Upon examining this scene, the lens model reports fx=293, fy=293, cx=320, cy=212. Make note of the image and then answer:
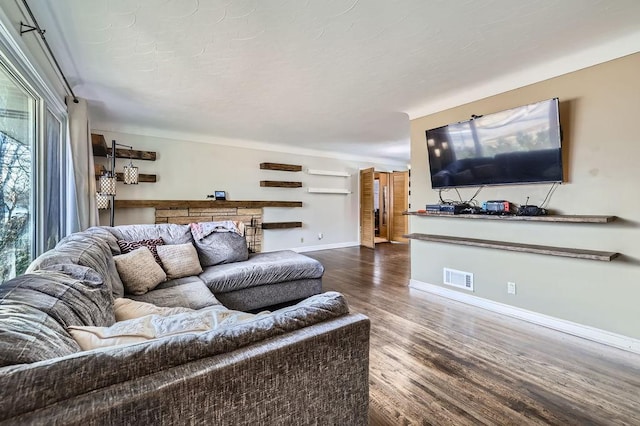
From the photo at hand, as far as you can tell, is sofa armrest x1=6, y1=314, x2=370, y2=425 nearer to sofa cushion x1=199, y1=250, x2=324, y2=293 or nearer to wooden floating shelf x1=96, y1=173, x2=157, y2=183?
sofa cushion x1=199, y1=250, x2=324, y2=293

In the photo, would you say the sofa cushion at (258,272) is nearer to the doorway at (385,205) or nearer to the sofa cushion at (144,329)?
the sofa cushion at (144,329)

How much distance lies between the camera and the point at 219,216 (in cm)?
535

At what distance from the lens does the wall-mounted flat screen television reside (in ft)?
8.22

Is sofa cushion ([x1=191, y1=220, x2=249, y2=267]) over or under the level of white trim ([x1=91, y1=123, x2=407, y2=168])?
under

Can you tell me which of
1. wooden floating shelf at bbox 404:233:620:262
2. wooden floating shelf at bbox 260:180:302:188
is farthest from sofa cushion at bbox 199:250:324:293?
wooden floating shelf at bbox 260:180:302:188

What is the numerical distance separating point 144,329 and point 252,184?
4960 mm

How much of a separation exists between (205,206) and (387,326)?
3778 millimetres

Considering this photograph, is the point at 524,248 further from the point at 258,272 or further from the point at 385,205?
the point at 385,205

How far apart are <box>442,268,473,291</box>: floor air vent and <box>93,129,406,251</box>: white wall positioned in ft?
11.6

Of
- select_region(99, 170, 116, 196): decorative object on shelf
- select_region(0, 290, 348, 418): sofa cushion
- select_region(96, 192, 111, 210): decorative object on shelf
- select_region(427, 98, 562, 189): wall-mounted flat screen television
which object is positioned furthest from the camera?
select_region(96, 192, 111, 210): decorative object on shelf

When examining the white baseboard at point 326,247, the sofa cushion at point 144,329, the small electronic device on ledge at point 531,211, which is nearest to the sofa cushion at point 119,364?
the sofa cushion at point 144,329

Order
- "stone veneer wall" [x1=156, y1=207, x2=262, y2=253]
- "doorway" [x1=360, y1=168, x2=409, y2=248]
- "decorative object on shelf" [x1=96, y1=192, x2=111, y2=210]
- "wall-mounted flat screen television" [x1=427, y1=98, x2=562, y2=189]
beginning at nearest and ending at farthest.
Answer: "wall-mounted flat screen television" [x1=427, y1=98, x2=562, y2=189] → "decorative object on shelf" [x1=96, y1=192, x2=111, y2=210] → "stone veneer wall" [x1=156, y1=207, x2=262, y2=253] → "doorway" [x1=360, y1=168, x2=409, y2=248]

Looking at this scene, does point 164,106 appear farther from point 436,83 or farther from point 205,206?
point 436,83

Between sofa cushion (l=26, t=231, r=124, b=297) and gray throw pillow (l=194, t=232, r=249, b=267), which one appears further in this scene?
gray throw pillow (l=194, t=232, r=249, b=267)
